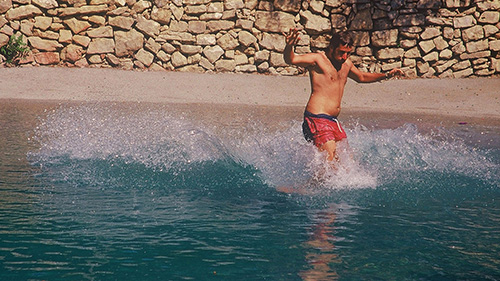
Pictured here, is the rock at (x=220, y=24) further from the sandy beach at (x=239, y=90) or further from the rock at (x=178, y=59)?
the sandy beach at (x=239, y=90)

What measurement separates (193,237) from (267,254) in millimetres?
624

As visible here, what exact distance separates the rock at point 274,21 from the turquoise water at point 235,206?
25.0 ft

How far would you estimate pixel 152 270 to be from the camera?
396cm

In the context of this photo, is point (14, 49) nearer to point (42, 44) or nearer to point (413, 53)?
point (42, 44)

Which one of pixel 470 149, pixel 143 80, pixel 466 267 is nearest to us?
pixel 466 267

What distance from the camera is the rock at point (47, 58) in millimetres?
16281

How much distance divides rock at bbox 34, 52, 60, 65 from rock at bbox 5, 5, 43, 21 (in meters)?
1.01

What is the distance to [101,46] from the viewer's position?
16.3 m

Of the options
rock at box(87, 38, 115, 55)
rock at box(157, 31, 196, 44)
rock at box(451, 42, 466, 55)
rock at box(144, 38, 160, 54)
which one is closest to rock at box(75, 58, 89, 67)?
rock at box(87, 38, 115, 55)

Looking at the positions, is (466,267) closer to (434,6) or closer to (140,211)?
(140,211)

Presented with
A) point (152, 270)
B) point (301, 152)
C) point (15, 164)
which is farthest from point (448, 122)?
point (152, 270)

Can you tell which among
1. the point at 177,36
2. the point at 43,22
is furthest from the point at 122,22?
the point at 43,22

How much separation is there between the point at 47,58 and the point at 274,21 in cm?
591

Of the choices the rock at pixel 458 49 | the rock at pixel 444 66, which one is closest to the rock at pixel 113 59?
the rock at pixel 444 66
